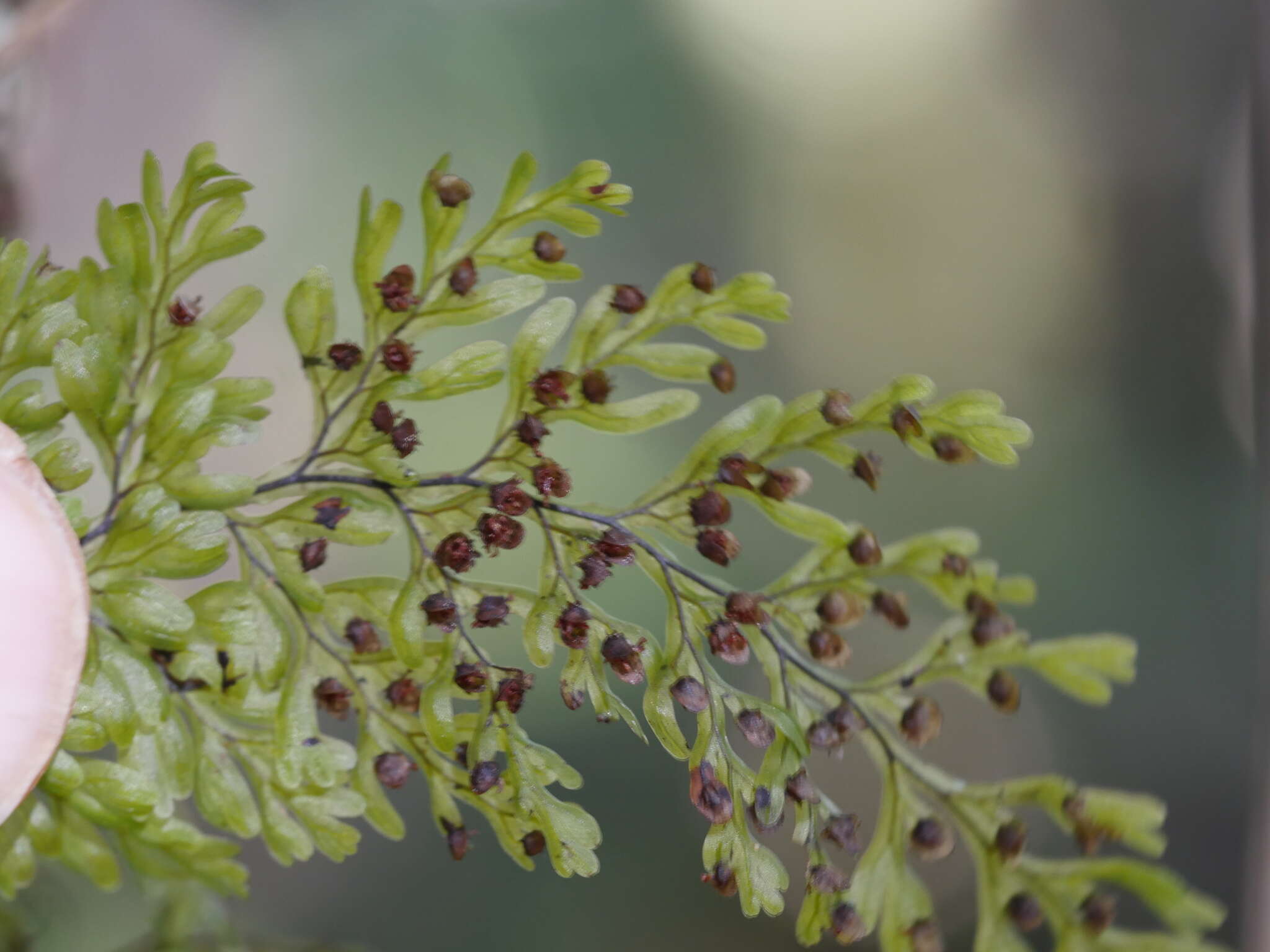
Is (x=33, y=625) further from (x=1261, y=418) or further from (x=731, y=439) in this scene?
(x=1261, y=418)

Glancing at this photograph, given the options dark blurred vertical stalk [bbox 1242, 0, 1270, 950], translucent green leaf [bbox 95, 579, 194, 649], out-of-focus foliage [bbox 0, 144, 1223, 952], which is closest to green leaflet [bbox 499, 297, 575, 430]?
out-of-focus foliage [bbox 0, 144, 1223, 952]

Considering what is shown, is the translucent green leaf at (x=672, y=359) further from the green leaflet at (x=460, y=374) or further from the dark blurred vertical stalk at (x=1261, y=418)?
the dark blurred vertical stalk at (x=1261, y=418)

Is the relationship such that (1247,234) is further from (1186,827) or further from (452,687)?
(452,687)

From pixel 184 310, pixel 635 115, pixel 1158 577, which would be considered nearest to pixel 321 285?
pixel 184 310

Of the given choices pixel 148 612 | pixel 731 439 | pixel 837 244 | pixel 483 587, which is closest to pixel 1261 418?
pixel 837 244

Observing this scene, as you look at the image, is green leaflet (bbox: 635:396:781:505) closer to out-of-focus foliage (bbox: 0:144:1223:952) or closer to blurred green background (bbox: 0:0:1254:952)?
out-of-focus foliage (bbox: 0:144:1223:952)

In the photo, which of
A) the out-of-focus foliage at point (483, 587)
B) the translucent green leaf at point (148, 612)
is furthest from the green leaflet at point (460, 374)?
the translucent green leaf at point (148, 612)
